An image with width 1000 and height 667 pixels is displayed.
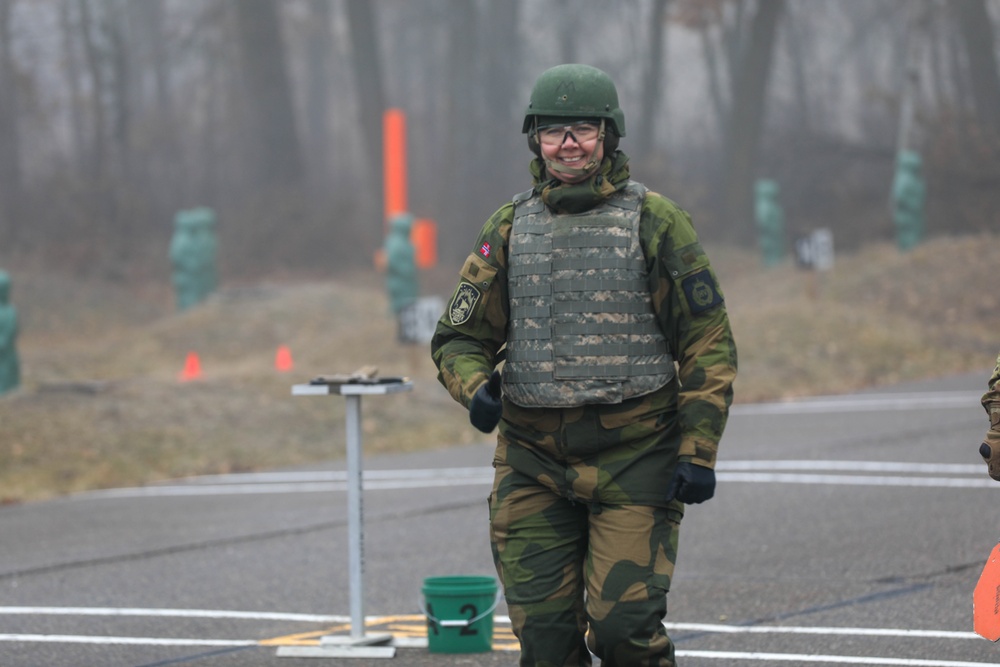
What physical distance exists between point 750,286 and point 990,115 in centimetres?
876

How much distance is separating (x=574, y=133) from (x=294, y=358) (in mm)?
19531

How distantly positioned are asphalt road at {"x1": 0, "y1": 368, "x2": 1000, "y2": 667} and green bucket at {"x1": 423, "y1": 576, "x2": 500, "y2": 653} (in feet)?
0.25

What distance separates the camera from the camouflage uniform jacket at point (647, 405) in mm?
4723

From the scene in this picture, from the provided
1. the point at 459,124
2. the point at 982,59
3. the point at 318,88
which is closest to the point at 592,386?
the point at 982,59

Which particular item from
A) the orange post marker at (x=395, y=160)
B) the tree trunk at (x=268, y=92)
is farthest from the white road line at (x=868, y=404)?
the tree trunk at (x=268, y=92)

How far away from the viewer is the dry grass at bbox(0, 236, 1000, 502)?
1458cm

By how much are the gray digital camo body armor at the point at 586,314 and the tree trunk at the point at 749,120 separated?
34535 millimetres

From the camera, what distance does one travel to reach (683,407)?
473 cm

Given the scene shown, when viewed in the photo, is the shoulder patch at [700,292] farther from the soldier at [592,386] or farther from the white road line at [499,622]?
the white road line at [499,622]

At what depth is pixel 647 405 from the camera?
15.8ft

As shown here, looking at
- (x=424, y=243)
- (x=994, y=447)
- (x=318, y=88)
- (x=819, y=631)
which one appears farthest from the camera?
(x=318, y=88)

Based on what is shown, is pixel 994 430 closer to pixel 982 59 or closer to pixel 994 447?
pixel 994 447

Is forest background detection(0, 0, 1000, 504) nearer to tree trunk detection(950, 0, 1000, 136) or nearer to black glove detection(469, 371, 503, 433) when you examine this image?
tree trunk detection(950, 0, 1000, 136)

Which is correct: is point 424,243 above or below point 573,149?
below
